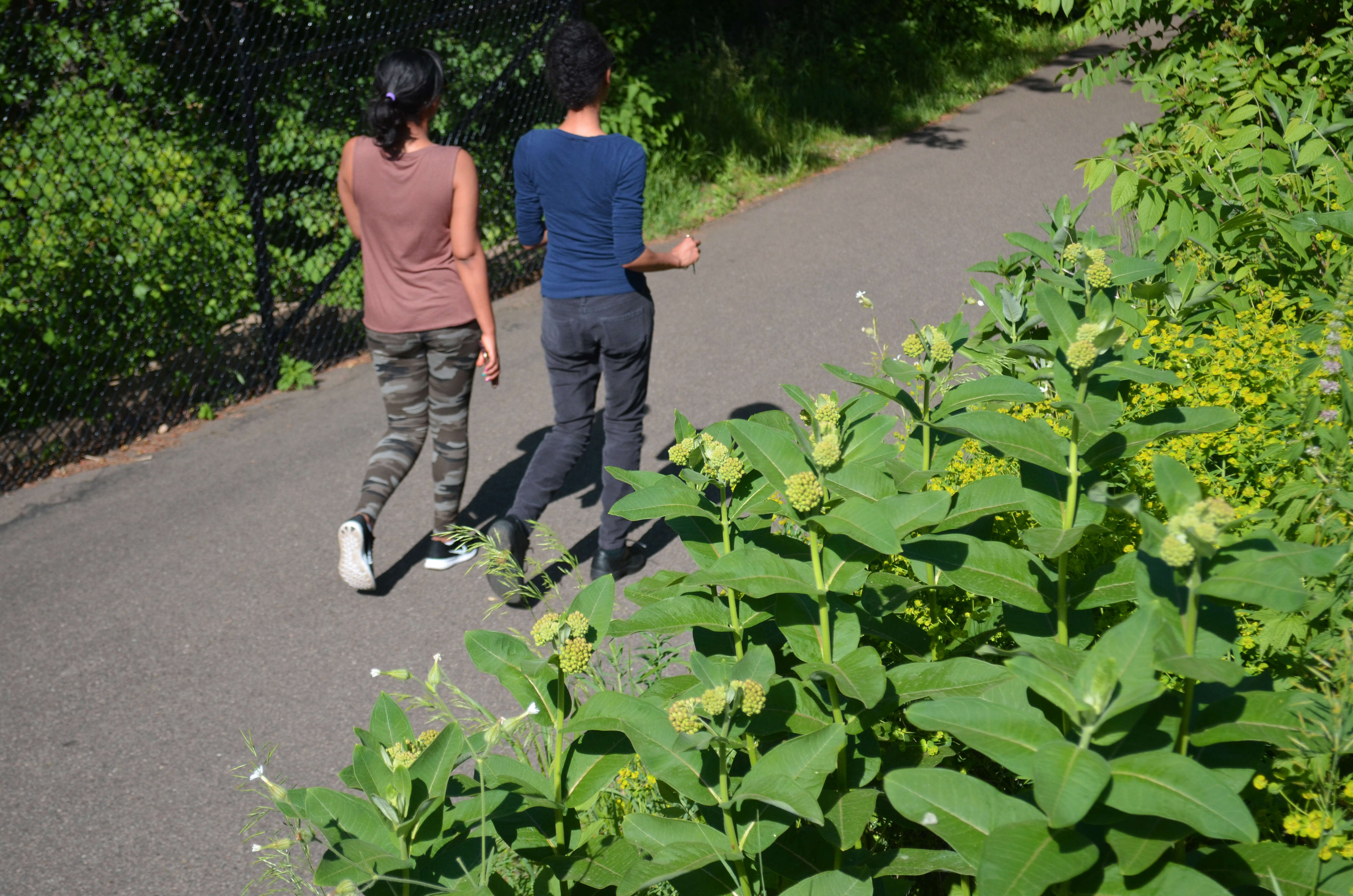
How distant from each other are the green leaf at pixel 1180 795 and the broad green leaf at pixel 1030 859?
3.0 inches

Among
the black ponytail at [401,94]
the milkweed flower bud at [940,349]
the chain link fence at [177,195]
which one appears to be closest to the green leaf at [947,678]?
the milkweed flower bud at [940,349]

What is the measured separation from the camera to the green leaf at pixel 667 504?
1.81 meters

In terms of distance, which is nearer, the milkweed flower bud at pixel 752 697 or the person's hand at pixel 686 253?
the milkweed flower bud at pixel 752 697

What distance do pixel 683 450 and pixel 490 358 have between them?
3001mm

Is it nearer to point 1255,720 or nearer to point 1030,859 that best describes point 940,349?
point 1255,720

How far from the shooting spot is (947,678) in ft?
5.44

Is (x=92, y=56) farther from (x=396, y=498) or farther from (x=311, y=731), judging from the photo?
(x=311, y=731)

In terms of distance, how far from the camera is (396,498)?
5.75 meters

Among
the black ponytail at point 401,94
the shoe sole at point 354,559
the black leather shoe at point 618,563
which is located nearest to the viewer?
the black ponytail at point 401,94

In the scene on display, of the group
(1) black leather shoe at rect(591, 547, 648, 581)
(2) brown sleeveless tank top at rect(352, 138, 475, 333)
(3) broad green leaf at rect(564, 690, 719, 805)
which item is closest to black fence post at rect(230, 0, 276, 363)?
(2) brown sleeveless tank top at rect(352, 138, 475, 333)

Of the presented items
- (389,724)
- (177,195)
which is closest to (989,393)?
(389,724)

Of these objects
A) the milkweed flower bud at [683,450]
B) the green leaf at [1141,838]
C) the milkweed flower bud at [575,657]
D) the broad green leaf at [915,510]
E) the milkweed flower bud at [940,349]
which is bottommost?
the green leaf at [1141,838]

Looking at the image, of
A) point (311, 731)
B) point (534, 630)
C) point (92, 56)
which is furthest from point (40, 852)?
point (92, 56)

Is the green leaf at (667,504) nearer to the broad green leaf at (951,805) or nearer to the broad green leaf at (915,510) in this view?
the broad green leaf at (915,510)
